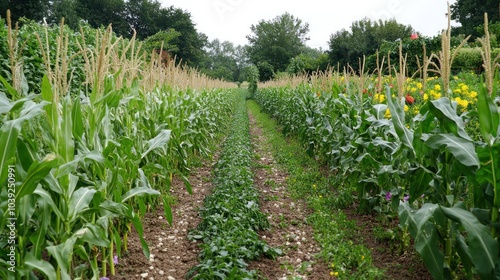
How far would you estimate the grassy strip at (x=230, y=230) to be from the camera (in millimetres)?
3152

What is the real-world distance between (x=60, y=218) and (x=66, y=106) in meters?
0.74

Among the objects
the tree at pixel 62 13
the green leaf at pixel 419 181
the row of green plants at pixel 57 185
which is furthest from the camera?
the tree at pixel 62 13

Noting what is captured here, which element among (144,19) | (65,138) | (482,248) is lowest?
(482,248)

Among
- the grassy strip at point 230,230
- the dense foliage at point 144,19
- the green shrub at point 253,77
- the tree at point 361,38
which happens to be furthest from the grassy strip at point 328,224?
the dense foliage at point 144,19

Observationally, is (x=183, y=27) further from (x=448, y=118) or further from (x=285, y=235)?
(x=448, y=118)

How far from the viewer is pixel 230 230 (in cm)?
395

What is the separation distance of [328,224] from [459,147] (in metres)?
2.41

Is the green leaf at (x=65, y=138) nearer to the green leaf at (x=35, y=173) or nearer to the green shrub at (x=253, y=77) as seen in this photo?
the green leaf at (x=35, y=173)

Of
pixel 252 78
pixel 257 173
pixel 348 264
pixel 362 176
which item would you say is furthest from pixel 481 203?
pixel 252 78

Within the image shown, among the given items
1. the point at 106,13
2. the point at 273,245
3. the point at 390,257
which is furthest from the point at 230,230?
the point at 106,13

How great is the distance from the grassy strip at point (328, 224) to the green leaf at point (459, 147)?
1.39m

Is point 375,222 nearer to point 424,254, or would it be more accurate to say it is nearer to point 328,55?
point 424,254

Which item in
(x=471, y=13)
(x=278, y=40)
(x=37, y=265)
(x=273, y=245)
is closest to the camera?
(x=37, y=265)

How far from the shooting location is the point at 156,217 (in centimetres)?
468
